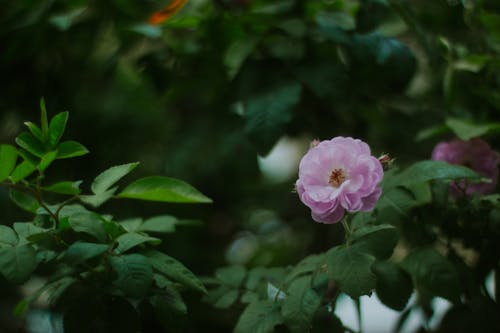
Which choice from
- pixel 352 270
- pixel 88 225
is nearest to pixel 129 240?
pixel 88 225

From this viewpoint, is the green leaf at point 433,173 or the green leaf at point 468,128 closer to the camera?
the green leaf at point 433,173

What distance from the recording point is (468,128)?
2.87ft

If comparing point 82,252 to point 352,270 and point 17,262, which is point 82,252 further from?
point 352,270

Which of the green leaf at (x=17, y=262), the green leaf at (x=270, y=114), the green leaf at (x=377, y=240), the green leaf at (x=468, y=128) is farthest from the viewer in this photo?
the green leaf at (x=270, y=114)

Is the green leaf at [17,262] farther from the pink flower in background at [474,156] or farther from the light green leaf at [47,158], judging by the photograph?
the pink flower in background at [474,156]

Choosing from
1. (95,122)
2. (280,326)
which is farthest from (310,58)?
(95,122)

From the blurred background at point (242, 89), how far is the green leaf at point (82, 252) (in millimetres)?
241

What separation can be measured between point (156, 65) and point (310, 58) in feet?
1.18

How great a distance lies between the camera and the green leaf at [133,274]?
622mm

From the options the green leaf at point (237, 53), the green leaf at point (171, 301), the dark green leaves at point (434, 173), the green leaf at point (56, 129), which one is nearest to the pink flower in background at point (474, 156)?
the dark green leaves at point (434, 173)

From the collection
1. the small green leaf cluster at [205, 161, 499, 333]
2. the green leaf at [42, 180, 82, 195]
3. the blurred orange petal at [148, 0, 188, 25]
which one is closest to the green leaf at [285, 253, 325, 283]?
the small green leaf cluster at [205, 161, 499, 333]

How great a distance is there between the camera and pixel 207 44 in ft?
3.72

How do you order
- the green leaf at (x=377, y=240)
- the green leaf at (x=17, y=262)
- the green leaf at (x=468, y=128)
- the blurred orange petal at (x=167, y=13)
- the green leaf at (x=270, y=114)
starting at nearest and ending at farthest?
the green leaf at (x=17, y=262) → the green leaf at (x=377, y=240) → the green leaf at (x=468, y=128) → the green leaf at (x=270, y=114) → the blurred orange petal at (x=167, y=13)

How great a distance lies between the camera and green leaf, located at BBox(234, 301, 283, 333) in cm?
69
